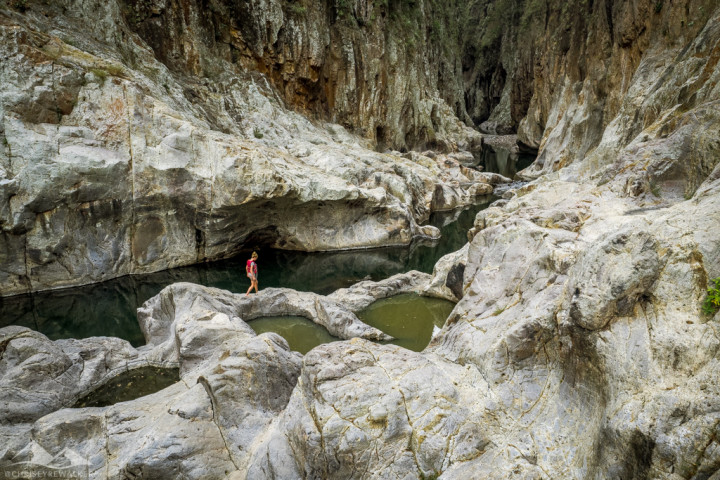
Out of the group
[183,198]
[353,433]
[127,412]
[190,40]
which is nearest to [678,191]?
[353,433]

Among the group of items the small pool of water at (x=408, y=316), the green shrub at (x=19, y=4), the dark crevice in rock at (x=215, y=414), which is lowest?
the small pool of water at (x=408, y=316)

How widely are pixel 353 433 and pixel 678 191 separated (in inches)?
315

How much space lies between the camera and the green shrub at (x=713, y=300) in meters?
4.30

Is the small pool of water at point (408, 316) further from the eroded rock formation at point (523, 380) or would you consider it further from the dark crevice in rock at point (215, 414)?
the dark crevice in rock at point (215, 414)

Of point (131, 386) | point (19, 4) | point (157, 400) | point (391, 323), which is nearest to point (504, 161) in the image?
point (391, 323)

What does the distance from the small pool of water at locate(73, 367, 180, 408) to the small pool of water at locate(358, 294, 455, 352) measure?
531cm

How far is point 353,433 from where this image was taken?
525 centimetres

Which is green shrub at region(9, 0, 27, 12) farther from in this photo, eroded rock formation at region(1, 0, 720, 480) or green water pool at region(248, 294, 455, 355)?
green water pool at region(248, 294, 455, 355)

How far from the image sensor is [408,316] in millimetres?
12273

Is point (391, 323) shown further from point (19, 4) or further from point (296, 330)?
point (19, 4)

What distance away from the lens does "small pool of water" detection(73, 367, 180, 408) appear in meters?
8.29

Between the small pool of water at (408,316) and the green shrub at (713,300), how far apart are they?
253 inches

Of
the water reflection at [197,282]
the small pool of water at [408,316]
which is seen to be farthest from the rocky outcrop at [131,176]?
the small pool of water at [408,316]

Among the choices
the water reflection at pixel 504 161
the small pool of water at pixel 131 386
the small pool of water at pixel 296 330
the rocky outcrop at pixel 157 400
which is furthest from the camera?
the water reflection at pixel 504 161
